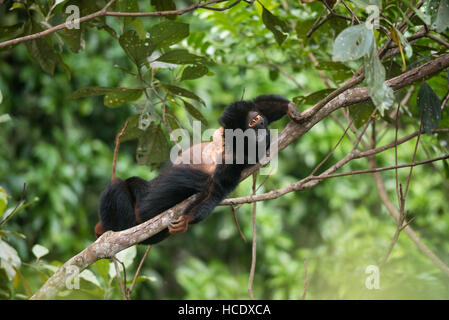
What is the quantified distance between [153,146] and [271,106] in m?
0.71

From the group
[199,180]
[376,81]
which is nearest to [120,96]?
[199,180]

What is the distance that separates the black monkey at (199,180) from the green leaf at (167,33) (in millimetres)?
504

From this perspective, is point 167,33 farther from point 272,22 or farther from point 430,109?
point 430,109

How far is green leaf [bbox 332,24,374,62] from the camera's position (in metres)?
1.48

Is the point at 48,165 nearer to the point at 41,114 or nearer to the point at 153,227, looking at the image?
the point at 41,114

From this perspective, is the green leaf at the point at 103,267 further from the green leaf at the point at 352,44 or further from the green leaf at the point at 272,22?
the green leaf at the point at 352,44

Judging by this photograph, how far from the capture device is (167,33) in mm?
2361

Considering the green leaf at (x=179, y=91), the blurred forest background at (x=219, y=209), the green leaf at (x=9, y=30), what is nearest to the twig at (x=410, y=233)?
the blurred forest background at (x=219, y=209)

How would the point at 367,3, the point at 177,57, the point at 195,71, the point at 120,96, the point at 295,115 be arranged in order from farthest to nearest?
the point at 120,96
the point at 195,71
the point at 177,57
the point at 295,115
the point at 367,3

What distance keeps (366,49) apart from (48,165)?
4.27m

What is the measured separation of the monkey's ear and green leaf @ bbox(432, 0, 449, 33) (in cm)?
112

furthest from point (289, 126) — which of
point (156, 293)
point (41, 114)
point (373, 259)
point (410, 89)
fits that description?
point (156, 293)

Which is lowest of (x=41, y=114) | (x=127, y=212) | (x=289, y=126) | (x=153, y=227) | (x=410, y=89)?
(x=153, y=227)

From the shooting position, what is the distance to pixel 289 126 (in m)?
2.23
